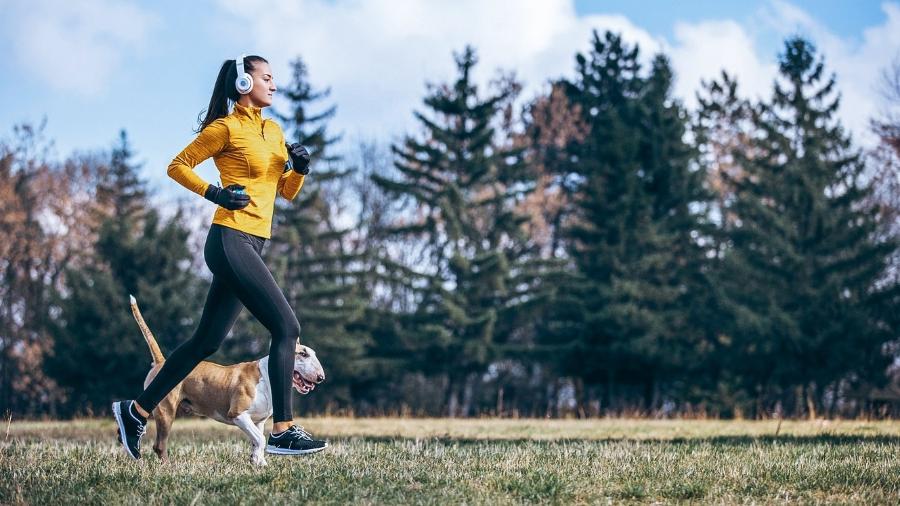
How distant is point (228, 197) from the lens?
17.0 feet

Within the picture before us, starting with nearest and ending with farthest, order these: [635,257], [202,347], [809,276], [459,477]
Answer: [459,477] < [202,347] < [809,276] < [635,257]

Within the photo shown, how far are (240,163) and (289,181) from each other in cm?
48

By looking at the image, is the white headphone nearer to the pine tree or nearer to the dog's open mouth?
the dog's open mouth

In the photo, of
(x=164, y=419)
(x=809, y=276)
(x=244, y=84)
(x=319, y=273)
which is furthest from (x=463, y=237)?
(x=244, y=84)

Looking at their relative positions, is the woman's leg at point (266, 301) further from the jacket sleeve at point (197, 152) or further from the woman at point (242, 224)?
the jacket sleeve at point (197, 152)

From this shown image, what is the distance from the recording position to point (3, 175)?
33.7 meters

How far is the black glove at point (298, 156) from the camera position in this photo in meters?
5.67

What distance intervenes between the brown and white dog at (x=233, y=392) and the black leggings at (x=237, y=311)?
21.1 inches

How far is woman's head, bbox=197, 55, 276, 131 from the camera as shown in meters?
5.61

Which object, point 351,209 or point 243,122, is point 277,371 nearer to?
point 243,122

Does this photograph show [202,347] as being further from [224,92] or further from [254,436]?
[224,92]

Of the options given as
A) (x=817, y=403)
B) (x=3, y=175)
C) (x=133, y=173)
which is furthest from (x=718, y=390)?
(x=3, y=175)

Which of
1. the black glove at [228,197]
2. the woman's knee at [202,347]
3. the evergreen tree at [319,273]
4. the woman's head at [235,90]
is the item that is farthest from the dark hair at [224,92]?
the evergreen tree at [319,273]

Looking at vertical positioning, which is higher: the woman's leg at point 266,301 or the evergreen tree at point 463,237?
the evergreen tree at point 463,237
